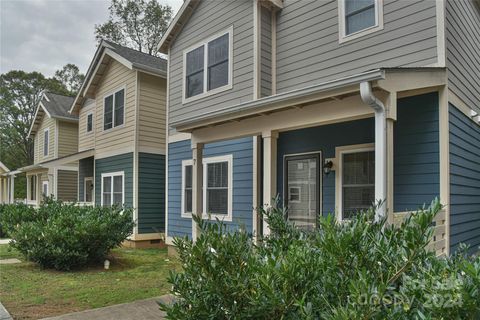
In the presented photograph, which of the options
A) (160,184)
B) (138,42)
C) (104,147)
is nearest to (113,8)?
(138,42)

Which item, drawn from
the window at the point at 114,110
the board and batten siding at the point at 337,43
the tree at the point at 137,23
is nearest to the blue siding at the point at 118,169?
the window at the point at 114,110

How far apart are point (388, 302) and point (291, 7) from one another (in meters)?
7.14

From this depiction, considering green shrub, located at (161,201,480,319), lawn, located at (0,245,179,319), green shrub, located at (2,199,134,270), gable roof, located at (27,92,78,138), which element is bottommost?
lawn, located at (0,245,179,319)

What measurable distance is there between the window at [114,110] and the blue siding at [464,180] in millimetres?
9811

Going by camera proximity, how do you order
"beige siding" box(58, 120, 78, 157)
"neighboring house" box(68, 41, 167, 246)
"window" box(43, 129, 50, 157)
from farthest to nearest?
"window" box(43, 129, 50, 157)
"beige siding" box(58, 120, 78, 157)
"neighboring house" box(68, 41, 167, 246)

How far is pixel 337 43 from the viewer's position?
6938 millimetres

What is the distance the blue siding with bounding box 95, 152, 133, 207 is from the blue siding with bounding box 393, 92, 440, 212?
838 cm

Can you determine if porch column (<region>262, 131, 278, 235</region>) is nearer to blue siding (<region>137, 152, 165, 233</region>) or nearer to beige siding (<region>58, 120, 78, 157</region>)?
blue siding (<region>137, 152, 165, 233</region>)

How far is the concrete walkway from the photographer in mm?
4578

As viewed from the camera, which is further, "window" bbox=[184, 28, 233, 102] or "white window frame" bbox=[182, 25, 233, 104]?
"window" bbox=[184, 28, 233, 102]

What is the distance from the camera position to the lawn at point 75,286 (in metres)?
5.16

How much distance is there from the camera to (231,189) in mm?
8398

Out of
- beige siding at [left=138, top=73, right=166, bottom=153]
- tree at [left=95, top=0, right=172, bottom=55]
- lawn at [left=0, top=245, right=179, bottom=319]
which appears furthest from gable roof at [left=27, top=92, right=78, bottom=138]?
lawn at [left=0, top=245, right=179, bottom=319]

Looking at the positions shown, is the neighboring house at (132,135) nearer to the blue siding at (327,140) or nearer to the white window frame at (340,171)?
the blue siding at (327,140)
